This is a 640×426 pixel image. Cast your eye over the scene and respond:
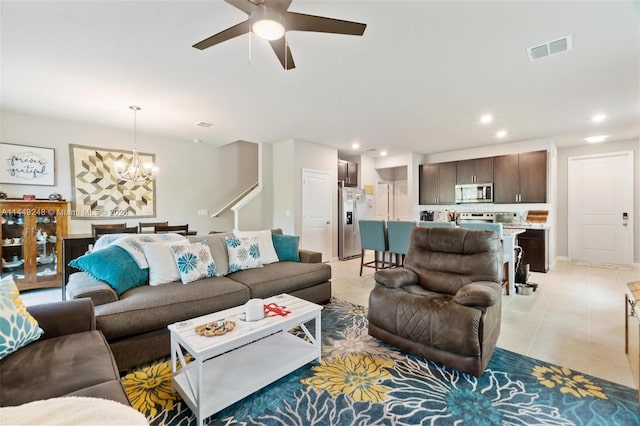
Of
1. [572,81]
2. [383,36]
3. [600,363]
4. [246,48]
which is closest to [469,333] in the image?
[600,363]

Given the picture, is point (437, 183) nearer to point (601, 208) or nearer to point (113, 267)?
point (601, 208)

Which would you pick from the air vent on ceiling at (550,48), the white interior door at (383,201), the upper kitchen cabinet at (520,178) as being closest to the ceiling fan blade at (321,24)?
the air vent on ceiling at (550,48)

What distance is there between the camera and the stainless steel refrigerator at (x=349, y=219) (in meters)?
6.51

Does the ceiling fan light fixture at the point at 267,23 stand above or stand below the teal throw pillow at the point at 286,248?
above

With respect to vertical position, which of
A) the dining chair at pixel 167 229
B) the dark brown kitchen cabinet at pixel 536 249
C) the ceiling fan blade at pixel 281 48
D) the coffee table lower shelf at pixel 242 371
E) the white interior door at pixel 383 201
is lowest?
the coffee table lower shelf at pixel 242 371

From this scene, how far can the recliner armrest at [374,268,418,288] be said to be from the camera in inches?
95.0

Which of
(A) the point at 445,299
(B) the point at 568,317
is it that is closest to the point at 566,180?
(B) the point at 568,317

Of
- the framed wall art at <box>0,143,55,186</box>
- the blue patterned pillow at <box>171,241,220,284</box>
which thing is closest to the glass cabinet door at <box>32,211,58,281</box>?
the framed wall art at <box>0,143,55,186</box>

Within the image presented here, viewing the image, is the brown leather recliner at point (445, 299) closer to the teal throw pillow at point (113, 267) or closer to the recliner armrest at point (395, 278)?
the recliner armrest at point (395, 278)

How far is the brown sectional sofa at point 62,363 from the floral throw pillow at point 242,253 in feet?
4.56

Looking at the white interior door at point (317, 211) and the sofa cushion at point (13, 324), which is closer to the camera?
the sofa cushion at point (13, 324)

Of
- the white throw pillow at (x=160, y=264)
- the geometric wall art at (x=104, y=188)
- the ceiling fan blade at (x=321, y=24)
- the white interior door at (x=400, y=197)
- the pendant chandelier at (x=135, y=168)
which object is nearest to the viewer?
the ceiling fan blade at (x=321, y=24)

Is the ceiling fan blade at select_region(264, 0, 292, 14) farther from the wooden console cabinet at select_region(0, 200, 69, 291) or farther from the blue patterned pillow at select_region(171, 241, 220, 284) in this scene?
the wooden console cabinet at select_region(0, 200, 69, 291)

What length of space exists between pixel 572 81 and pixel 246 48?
3383 millimetres
